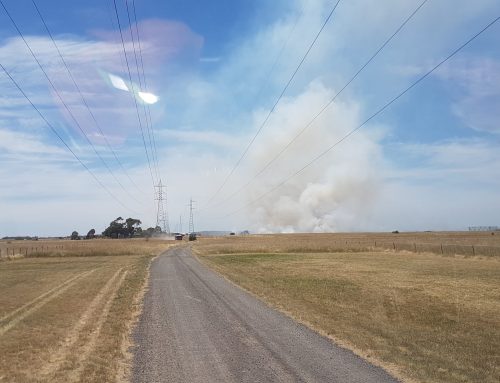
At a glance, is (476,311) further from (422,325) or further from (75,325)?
(75,325)

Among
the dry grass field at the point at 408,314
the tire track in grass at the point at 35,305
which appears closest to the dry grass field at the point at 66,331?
the tire track in grass at the point at 35,305

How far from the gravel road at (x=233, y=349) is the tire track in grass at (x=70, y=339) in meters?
1.65

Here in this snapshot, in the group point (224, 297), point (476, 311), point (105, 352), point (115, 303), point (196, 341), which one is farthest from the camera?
point (224, 297)

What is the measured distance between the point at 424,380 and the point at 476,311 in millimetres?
10488

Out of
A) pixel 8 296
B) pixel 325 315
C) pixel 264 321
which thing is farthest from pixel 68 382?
pixel 8 296

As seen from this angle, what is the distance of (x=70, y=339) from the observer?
13242 mm

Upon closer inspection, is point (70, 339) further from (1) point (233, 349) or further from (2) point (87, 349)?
(1) point (233, 349)

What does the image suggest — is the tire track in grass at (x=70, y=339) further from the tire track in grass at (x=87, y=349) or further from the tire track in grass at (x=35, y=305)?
the tire track in grass at (x=35, y=305)

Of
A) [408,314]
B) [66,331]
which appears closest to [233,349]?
[66,331]

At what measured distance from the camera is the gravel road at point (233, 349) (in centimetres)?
945

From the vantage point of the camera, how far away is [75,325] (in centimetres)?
1534

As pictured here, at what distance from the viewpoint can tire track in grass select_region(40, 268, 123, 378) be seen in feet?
33.5

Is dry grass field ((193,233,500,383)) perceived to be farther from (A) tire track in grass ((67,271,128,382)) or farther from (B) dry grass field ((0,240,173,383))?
(A) tire track in grass ((67,271,128,382))

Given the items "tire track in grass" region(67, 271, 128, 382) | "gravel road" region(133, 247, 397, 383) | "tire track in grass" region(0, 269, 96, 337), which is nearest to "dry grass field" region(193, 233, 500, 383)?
"gravel road" region(133, 247, 397, 383)
